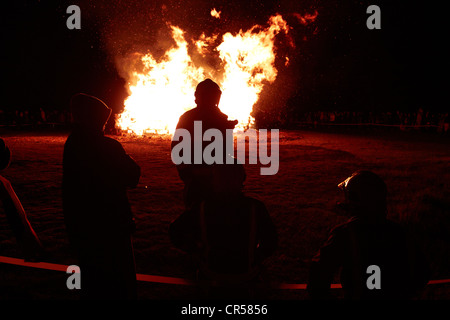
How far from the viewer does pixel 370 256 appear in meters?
1.86

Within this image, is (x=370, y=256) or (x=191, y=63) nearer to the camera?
(x=370, y=256)

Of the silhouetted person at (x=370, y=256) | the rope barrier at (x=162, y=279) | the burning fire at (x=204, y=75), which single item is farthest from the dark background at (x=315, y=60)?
the silhouetted person at (x=370, y=256)

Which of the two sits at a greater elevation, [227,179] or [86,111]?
[86,111]

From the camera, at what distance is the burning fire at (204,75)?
51.3 ft

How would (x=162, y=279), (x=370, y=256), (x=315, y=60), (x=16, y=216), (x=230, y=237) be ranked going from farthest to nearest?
(x=315, y=60)
(x=16, y=216)
(x=162, y=279)
(x=230, y=237)
(x=370, y=256)

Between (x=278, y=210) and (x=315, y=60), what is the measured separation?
29928 millimetres

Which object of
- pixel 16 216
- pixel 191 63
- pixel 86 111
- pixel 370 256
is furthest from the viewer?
pixel 191 63

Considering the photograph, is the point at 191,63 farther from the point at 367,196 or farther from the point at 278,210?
the point at 367,196

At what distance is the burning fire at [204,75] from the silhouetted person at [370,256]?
47.8 feet

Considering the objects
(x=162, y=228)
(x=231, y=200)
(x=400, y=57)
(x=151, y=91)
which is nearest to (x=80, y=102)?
(x=231, y=200)

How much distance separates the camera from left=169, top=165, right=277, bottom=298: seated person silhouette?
2.16 metres

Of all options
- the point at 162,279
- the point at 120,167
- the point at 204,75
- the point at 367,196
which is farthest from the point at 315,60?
the point at 367,196

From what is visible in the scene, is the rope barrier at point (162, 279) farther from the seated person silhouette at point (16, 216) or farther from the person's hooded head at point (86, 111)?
the person's hooded head at point (86, 111)
